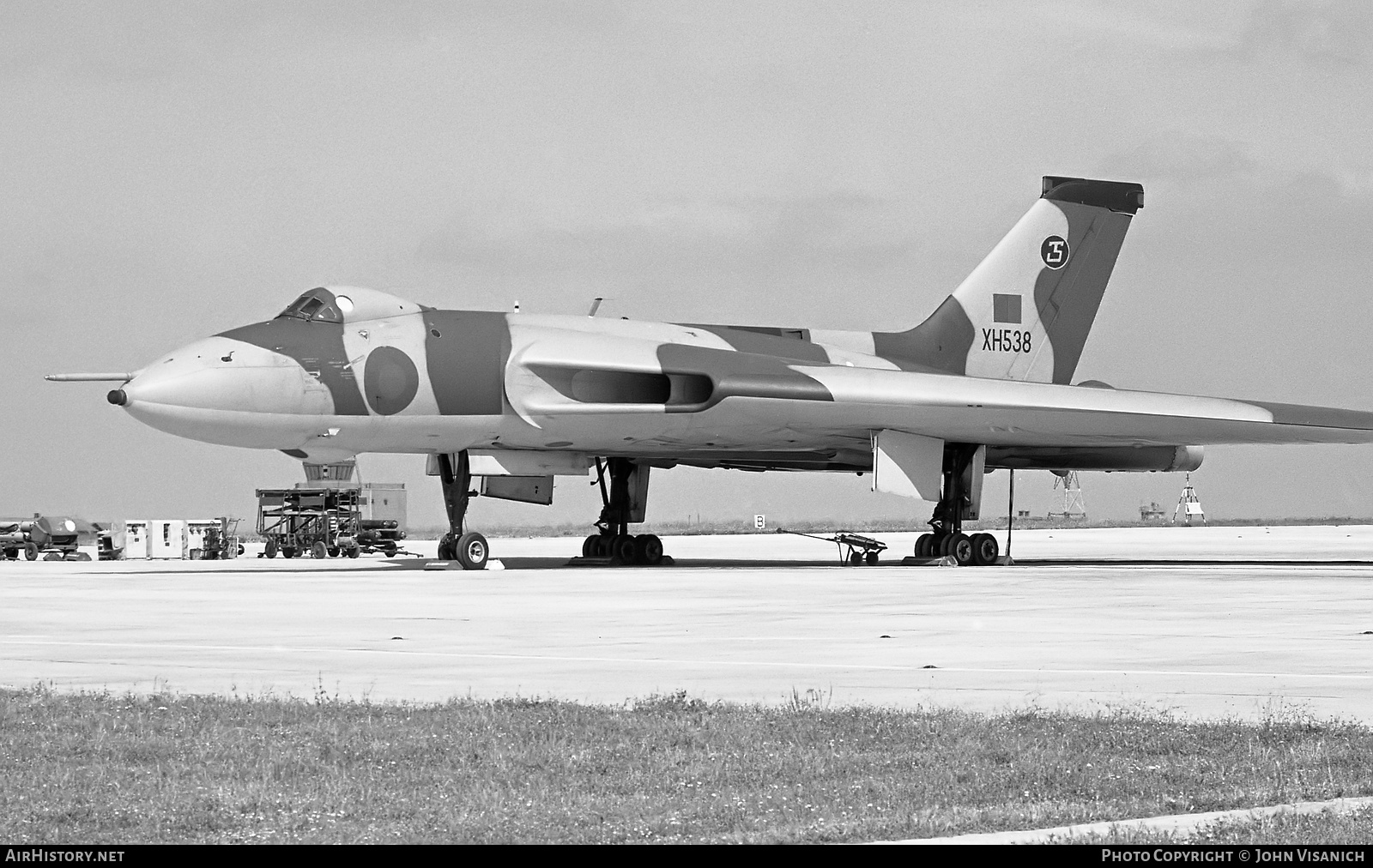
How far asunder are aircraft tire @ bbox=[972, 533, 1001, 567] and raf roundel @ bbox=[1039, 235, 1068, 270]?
670cm

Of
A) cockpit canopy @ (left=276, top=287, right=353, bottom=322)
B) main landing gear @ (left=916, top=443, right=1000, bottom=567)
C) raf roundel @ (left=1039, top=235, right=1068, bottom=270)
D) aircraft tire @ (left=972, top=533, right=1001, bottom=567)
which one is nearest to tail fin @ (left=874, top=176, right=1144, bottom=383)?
raf roundel @ (left=1039, top=235, right=1068, bottom=270)

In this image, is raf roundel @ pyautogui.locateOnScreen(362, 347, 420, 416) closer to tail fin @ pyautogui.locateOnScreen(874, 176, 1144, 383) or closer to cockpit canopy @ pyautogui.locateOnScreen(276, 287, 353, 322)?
cockpit canopy @ pyautogui.locateOnScreen(276, 287, 353, 322)

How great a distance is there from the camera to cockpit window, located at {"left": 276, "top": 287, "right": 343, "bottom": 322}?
24.4m

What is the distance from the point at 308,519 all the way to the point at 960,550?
68.6 feet

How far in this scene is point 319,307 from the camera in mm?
24453

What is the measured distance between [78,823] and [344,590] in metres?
14.2

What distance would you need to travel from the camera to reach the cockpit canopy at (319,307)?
24.4 m

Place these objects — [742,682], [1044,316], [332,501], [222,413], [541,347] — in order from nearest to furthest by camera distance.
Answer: [742,682]
[222,413]
[541,347]
[1044,316]
[332,501]

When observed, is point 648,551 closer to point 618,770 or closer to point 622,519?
point 622,519

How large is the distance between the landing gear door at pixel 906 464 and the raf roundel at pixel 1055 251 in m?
6.34

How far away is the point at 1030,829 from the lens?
5.52 metres

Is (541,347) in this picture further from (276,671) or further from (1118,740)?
(1118,740)

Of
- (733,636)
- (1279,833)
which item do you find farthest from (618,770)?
(733,636)

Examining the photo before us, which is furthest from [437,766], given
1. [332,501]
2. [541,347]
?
[332,501]
